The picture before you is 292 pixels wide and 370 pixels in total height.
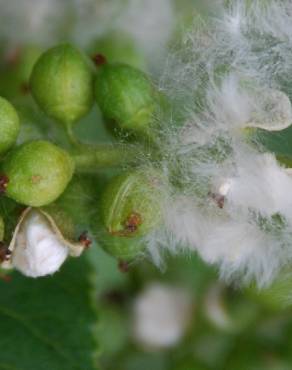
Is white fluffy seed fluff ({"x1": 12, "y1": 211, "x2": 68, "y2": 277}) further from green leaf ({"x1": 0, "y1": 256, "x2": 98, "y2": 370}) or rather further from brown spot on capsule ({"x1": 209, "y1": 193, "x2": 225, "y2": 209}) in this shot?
green leaf ({"x1": 0, "y1": 256, "x2": 98, "y2": 370})

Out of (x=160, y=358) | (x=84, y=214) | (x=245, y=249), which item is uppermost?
(x=245, y=249)

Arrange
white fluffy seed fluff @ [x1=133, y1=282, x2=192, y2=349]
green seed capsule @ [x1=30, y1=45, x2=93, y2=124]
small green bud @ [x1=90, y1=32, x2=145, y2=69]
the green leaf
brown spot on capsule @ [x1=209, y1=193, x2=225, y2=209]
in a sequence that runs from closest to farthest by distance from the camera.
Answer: brown spot on capsule @ [x1=209, y1=193, x2=225, y2=209] → green seed capsule @ [x1=30, y1=45, x2=93, y2=124] → the green leaf → small green bud @ [x1=90, y1=32, x2=145, y2=69] → white fluffy seed fluff @ [x1=133, y1=282, x2=192, y2=349]

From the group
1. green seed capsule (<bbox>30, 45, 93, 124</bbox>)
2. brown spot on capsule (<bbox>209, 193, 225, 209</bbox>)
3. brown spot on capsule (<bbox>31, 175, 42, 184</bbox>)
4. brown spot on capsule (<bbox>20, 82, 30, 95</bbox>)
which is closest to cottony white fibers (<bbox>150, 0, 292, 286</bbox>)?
brown spot on capsule (<bbox>209, 193, 225, 209</bbox>)

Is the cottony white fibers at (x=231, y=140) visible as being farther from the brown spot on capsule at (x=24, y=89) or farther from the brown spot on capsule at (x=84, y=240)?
the brown spot on capsule at (x=24, y=89)

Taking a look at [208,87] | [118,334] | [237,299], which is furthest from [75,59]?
[118,334]

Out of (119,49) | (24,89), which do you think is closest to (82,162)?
(24,89)

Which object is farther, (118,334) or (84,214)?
(118,334)

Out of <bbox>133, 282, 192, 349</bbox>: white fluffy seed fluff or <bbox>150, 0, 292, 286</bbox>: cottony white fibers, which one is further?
<bbox>133, 282, 192, 349</bbox>: white fluffy seed fluff

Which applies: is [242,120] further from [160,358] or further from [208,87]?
[160,358]
